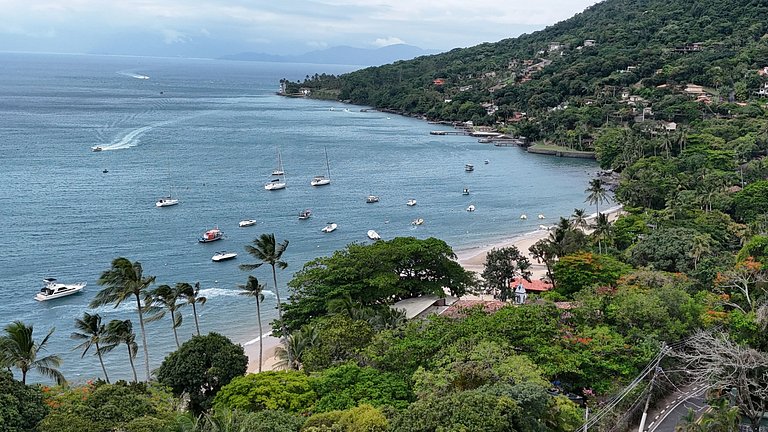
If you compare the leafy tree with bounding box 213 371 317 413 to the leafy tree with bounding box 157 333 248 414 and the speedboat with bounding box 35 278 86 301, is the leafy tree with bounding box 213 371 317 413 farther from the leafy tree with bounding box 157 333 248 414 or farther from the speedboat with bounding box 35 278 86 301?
the speedboat with bounding box 35 278 86 301

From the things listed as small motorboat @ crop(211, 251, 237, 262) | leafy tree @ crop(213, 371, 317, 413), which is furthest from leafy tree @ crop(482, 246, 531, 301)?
small motorboat @ crop(211, 251, 237, 262)

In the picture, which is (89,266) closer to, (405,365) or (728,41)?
(405,365)

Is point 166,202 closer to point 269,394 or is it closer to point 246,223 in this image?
point 246,223

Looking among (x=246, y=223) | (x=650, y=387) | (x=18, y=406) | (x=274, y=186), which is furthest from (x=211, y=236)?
(x=650, y=387)

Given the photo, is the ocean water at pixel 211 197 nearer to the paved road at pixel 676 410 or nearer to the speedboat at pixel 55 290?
the speedboat at pixel 55 290

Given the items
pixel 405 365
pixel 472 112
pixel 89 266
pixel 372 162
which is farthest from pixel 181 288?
pixel 472 112

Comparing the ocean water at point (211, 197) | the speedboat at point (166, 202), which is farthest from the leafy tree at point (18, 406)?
the speedboat at point (166, 202)
